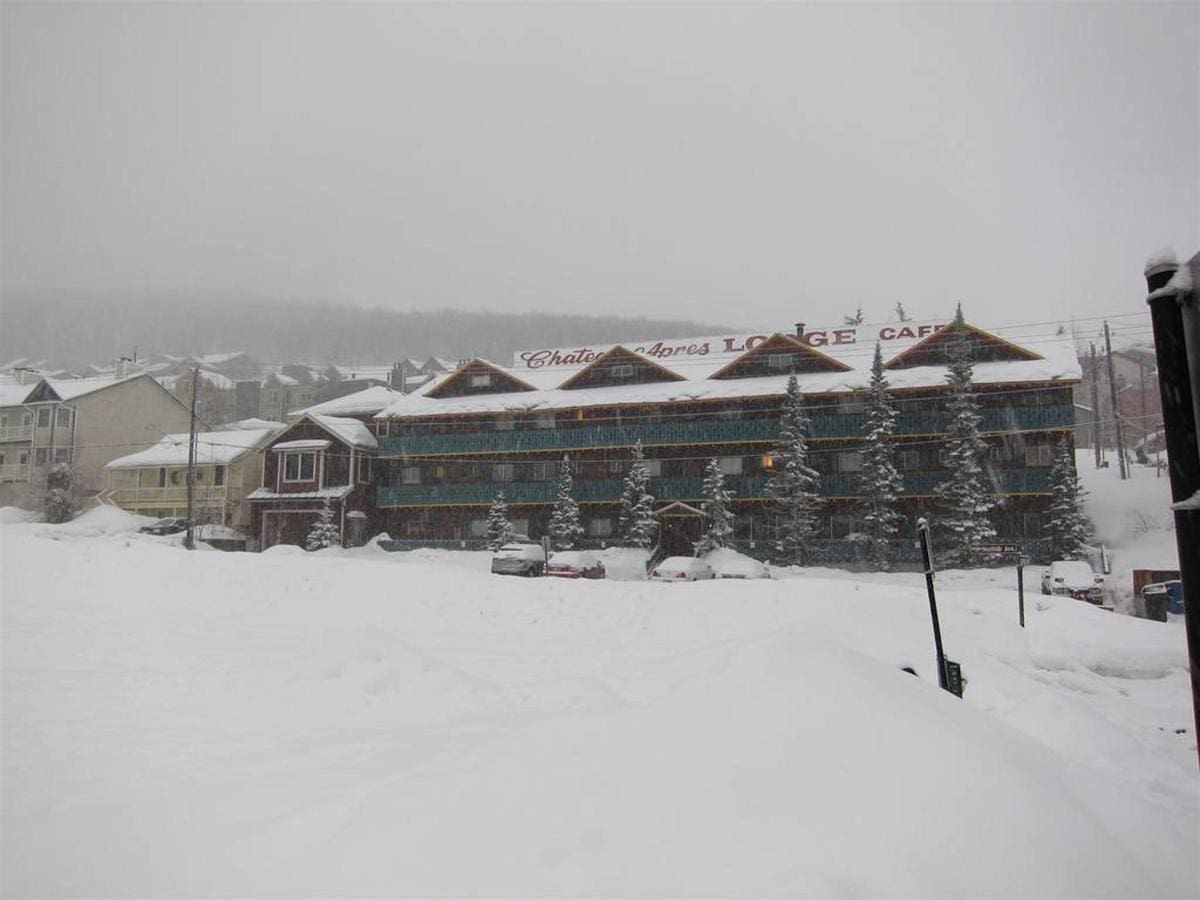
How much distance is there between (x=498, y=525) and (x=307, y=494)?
1121 centimetres

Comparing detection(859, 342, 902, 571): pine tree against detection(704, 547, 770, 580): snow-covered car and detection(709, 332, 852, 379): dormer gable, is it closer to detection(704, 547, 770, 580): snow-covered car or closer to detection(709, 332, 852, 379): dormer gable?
detection(709, 332, 852, 379): dormer gable

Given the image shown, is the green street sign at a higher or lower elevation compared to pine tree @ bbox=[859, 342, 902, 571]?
lower

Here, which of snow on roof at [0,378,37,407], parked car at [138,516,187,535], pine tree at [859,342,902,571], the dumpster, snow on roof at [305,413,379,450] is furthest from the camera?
snow on roof at [305,413,379,450]

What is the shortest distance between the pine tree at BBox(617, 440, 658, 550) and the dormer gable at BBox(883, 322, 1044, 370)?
43.3ft

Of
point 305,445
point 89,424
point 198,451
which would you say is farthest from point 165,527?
point 89,424

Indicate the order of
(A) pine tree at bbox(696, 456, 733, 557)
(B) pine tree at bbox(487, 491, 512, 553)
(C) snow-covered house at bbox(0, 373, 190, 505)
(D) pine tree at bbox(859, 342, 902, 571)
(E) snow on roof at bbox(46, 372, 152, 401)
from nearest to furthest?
(E) snow on roof at bbox(46, 372, 152, 401) < (C) snow-covered house at bbox(0, 373, 190, 505) < (D) pine tree at bbox(859, 342, 902, 571) < (A) pine tree at bbox(696, 456, 733, 557) < (B) pine tree at bbox(487, 491, 512, 553)

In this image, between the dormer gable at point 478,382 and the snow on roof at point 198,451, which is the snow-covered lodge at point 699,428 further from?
the snow on roof at point 198,451

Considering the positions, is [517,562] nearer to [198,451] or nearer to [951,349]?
[951,349]

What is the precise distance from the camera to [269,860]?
10.2 feet

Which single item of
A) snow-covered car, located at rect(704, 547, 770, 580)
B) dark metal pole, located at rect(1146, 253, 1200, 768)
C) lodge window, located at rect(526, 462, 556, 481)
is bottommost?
snow-covered car, located at rect(704, 547, 770, 580)

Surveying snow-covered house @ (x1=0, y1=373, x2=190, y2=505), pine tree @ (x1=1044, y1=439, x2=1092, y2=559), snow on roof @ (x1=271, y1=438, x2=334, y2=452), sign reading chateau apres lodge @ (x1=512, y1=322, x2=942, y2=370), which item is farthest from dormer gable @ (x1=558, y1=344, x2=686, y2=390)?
snow-covered house @ (x1=0, y1=373, x2=190, y2=505)

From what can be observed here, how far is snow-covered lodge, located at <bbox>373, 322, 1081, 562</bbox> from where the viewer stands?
3628 centimetres

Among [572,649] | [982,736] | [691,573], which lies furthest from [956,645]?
[691,573]

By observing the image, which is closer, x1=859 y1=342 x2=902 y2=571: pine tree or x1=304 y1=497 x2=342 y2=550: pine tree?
x1=859 y1=342 x2=902 y2=571: pine tree
